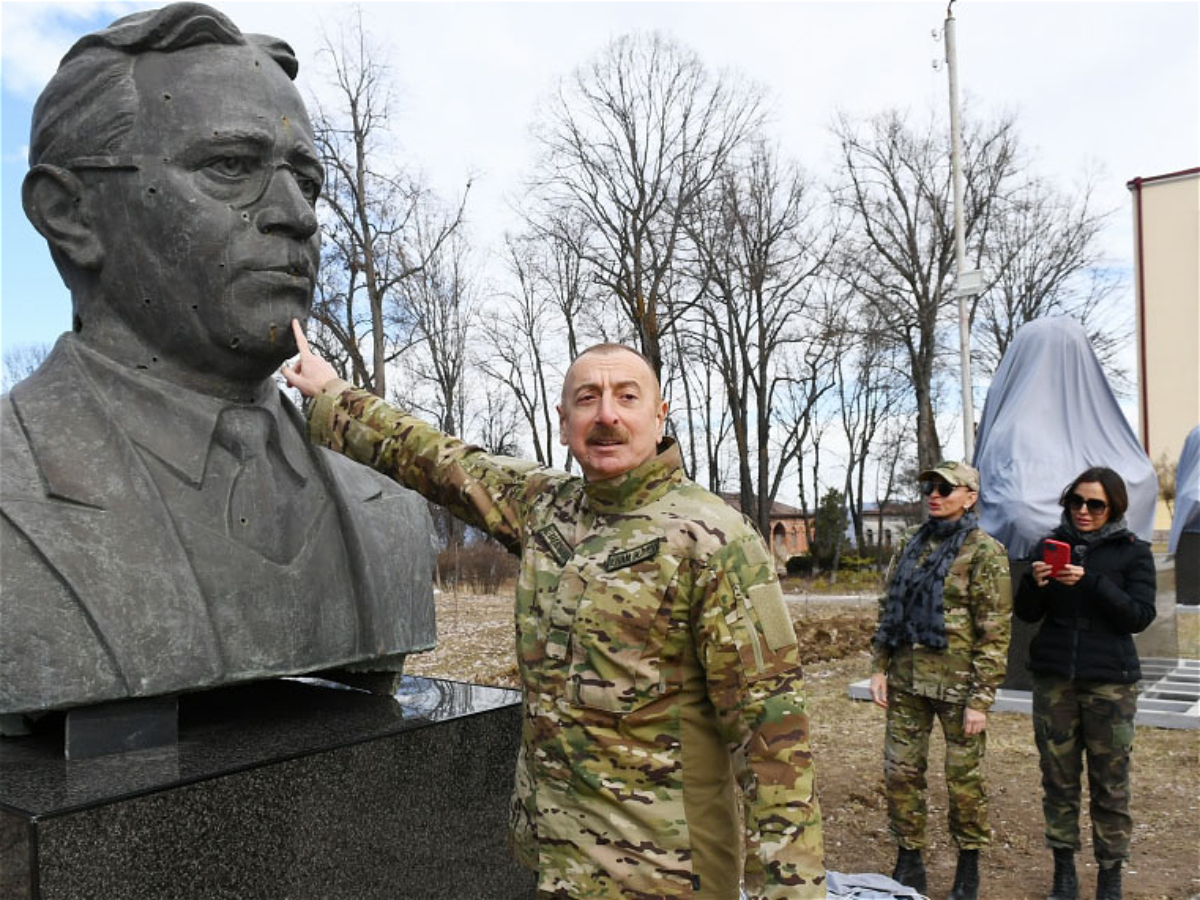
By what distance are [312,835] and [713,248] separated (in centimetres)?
2172

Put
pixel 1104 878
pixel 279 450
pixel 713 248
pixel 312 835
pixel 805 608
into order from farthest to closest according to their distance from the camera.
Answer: pixel 713 248, pixel 805 608, pixel 1104 878, pixel 279 450, pixel 312 835

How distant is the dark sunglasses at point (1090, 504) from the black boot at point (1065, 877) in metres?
1.59

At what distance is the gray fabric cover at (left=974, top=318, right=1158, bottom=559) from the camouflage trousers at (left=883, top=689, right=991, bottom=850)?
5.34 m

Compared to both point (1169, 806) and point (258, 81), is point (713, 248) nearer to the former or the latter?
point (1169, 806)

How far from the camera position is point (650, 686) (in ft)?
6.81

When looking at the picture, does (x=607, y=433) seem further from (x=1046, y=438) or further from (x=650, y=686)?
(x=1046, y=438)

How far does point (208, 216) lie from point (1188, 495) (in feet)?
54.5

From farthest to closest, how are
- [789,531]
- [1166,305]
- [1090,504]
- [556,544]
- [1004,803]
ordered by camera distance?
[789,531] < [1166,305] < [1004,803] < [1090,504] < [556,544]

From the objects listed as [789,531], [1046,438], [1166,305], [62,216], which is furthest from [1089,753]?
[789,531]

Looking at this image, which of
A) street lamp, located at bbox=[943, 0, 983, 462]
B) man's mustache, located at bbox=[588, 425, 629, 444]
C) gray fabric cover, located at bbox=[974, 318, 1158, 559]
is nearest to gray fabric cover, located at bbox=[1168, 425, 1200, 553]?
street lamp, located at bbox=[943, 0, 983, 462]

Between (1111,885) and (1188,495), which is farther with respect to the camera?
(1188,495)

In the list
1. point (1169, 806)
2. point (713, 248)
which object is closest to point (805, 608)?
point (713, 248)

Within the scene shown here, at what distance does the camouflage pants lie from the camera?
453cm

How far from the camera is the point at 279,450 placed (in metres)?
3.02
